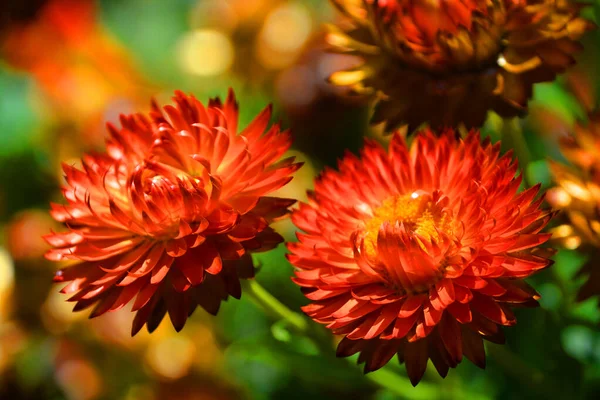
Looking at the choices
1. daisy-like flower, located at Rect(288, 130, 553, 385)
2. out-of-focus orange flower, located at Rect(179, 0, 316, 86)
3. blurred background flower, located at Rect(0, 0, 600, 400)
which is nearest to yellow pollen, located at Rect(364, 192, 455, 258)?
daisy-like flower, located at Rect(288, 130, 553, 385)

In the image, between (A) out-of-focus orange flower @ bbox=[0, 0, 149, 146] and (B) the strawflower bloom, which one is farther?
(A) out-of-focus orange flower @ bbox=[0, 0, 149, 146]

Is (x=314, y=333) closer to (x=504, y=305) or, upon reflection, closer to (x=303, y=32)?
(x=504, y=305)

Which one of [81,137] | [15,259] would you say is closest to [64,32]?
[81,137]

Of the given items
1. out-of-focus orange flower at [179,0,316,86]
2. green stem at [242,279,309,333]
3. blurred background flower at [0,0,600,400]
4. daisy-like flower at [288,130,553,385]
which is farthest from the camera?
out-of-focus orange flower at [179,0,316,86]

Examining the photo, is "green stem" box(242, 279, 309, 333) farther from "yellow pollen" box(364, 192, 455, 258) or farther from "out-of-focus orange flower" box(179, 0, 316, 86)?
"out-of-focus orange flower" box(179, 0, 316, 86)

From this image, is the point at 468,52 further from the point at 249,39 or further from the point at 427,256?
the point at 249,39
